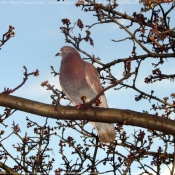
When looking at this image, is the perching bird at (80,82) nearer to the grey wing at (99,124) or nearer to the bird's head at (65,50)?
the grey wing at (99,124)

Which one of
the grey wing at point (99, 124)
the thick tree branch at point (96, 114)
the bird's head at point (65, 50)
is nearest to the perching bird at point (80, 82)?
the grey wing at point (99, 124)

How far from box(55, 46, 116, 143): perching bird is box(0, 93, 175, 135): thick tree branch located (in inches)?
63.4

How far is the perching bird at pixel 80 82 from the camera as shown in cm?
529

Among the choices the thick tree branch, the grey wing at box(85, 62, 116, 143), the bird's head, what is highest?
the bird's head

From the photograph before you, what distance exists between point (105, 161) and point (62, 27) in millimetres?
2697

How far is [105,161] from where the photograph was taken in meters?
5.72

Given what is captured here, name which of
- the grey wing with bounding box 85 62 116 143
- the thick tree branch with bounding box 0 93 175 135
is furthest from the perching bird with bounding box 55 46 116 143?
the thick tree branch with bounding box 0 93 175 135

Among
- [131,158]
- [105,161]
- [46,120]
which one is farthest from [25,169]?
[131,158]

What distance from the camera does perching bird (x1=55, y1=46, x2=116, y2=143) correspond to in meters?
5.29

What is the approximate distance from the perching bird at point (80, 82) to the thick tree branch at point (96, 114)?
1611 millimetres

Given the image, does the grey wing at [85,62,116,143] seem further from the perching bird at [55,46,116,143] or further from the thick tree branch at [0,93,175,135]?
the thick tree branch at [0,93,175,135]

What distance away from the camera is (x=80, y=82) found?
539 cm

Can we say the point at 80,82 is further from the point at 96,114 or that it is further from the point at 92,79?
the point at 96,114

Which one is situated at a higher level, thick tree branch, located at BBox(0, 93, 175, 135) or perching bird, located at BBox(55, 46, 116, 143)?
perching bird, located at BBox(55, 46, 116, 143)
